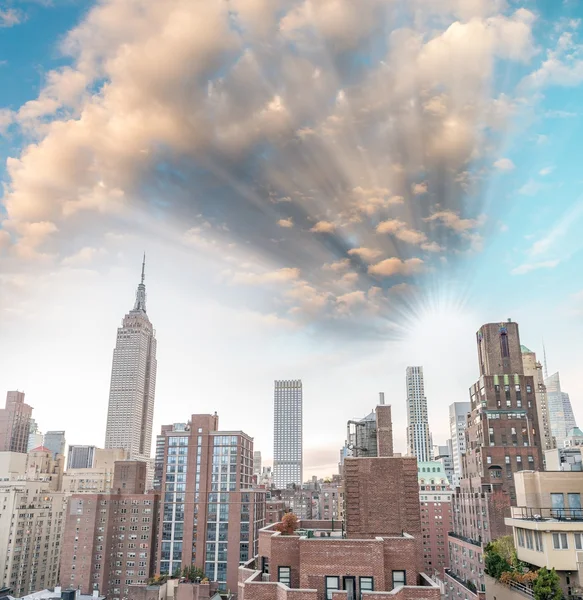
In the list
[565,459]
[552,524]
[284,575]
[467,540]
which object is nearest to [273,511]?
[467,540]

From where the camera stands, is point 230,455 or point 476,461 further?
point 230,455

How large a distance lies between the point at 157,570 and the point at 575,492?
11033cm

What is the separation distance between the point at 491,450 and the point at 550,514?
53785 mm

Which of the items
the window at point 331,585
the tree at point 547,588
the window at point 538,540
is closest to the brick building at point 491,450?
the window at point 538,540

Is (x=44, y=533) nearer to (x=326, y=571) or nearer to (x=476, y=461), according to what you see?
(x=476, y=461)

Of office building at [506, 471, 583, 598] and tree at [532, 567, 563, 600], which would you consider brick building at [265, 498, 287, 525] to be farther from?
tree at [532, 567, 563, 600]

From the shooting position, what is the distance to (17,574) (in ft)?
433

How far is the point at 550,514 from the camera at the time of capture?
166 ft

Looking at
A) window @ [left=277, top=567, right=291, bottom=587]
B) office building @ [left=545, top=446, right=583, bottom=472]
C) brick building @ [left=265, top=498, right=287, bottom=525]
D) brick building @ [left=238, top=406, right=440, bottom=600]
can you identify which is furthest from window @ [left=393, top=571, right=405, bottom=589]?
brick building @ [left=265, top=498, right=287, bottom=525]

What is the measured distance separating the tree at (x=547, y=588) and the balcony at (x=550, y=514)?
881cm

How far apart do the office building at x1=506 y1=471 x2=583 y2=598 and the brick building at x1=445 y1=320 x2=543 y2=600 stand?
38.3 m

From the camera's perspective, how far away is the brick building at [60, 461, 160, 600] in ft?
411

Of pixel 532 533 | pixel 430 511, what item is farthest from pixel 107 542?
pixel 532 533

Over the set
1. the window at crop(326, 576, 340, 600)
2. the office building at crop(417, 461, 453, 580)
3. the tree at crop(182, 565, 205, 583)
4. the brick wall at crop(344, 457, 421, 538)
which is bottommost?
the tree at crop(182, 565, 205, 583)
